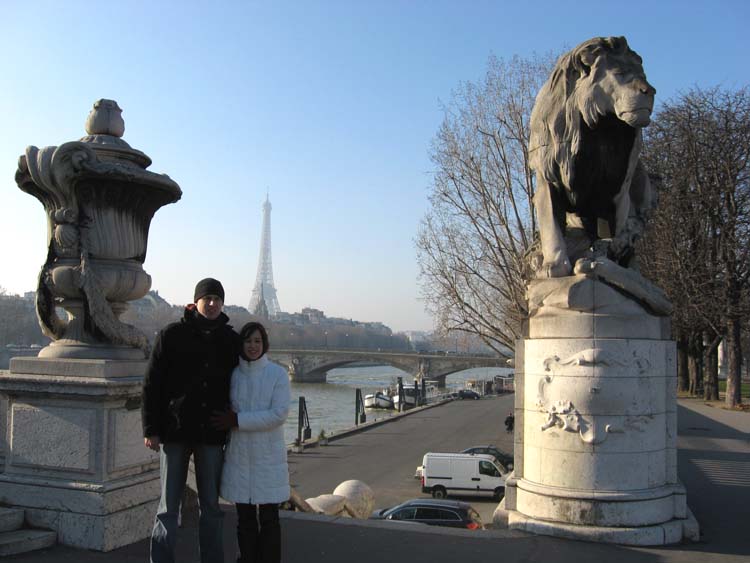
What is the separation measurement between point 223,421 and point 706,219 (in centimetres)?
2571

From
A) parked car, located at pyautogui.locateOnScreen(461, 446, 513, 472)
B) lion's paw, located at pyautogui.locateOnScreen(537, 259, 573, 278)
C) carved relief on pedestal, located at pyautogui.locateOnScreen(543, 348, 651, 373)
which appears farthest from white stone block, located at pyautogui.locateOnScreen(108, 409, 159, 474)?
parked car, located at pyautogui.locateOnScreen(461, 446, 513, 472)

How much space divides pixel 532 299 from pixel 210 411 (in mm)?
3010

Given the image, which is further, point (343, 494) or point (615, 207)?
point (343, 494)

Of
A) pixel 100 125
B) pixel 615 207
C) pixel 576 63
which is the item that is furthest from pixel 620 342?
pixel 100 125

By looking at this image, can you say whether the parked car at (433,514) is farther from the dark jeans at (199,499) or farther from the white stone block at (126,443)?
the dark jeans at (199,499)

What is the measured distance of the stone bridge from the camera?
260 feet

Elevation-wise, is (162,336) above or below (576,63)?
below

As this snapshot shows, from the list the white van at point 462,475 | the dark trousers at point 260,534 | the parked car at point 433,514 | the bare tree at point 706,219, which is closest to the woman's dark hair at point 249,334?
the dark trousers at point 260,534

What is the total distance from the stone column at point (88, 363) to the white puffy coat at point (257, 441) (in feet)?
4.21

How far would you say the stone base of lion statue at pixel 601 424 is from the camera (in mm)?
5137

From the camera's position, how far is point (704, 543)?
5.25 metres

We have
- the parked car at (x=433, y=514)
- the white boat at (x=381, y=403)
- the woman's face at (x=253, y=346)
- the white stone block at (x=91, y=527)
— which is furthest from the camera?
the white boat at (x=381, y=403)

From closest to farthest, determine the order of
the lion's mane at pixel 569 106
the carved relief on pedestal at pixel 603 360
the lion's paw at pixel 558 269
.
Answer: the carved relief on pedestal at pixel 603 360
the lion's mane at pixel 569 106
the lion's paw at pixel 558 269

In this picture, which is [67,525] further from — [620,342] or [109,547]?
[620,342]
